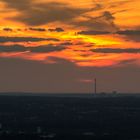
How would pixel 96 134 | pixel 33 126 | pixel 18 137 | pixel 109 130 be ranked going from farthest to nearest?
pixel 33 126 < pixel 109 130 < pixel 96 134 < pixel 18 137

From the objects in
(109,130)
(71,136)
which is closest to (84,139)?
(71,136)

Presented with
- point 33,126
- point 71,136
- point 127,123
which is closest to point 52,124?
point 33,126

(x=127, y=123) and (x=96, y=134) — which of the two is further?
(x=127, y=123)

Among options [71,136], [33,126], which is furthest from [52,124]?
[71,136]

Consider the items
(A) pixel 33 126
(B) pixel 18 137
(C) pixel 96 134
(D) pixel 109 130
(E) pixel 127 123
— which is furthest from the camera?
(E) pixel 127 123

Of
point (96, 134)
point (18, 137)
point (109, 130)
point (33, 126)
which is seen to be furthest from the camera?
point (33, 126)

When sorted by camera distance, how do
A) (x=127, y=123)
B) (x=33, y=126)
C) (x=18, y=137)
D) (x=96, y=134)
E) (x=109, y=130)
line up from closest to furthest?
(x=18, y=137)
(x=96, y=134)
(x=109, y=130)
(x=33, y=126)
(x=127, y=123)

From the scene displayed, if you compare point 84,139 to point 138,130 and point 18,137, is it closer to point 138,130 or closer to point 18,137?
point 18,137

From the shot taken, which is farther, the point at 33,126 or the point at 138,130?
the point at 33,126

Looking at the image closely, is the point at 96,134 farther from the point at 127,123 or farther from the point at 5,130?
the point at 127,123
